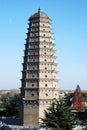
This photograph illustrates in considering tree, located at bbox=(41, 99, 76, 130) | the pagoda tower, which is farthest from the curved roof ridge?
tree, located at bbox=(41, 99, 76, 130)

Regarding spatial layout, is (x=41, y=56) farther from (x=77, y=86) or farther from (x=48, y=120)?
(x=77, y=86)

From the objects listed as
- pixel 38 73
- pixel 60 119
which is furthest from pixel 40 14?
pixel 60 119

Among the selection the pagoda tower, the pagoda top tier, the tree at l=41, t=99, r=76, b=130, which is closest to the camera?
the tree at l=41, t=99, r=76, b=130

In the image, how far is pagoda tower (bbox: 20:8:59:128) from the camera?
3844cm

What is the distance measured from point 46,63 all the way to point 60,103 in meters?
9.75

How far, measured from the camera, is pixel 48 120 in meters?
29.3

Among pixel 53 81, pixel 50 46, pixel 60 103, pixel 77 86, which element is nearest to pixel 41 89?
pixel 53 81

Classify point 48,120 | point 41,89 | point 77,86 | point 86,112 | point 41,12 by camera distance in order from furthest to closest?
point 77,86, point 86,112, point 41,12, point 41,89, point 48,120

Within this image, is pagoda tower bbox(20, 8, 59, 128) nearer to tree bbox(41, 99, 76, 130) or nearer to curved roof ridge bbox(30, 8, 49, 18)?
curved roof ridge bbox(30, 8, 49, 18)

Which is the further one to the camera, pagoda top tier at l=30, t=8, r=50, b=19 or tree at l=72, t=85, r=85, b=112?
tree at l=72, t=85, r=85, b=112

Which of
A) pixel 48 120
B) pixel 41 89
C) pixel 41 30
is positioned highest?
pixel 41 30

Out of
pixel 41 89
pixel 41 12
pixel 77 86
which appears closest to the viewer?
pixel 41 89

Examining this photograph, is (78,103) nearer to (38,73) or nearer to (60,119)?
(38,73)

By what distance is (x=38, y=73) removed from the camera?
38938mm
